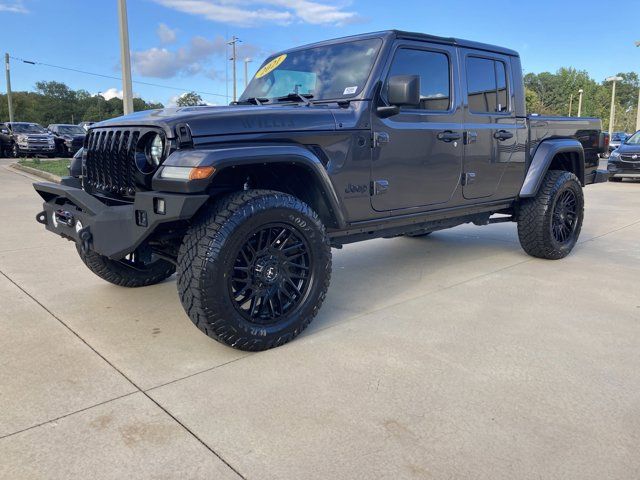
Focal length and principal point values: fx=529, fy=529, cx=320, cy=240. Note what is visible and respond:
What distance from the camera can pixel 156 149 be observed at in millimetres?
3000

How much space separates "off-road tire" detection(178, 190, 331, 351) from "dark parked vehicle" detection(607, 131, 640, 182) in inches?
539

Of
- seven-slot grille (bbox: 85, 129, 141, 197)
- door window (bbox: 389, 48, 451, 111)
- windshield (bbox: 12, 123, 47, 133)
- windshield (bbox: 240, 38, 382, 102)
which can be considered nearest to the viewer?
seven-slot grille (bbox: 85, 129, 141, 197)

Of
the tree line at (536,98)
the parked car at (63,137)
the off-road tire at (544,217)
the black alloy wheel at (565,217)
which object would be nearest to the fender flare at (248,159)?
the off-road tire at (544,217)

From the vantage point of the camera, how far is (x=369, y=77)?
361 centimetres

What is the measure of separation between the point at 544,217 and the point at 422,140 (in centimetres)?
190

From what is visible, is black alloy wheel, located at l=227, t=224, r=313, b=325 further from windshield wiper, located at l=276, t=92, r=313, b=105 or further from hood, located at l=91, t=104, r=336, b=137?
windshield wiper, located at l=276, t=92, r=313, b=105

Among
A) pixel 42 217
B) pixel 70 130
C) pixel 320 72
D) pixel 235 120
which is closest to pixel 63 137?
pixel 70 130

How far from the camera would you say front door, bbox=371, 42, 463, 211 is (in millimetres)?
3654

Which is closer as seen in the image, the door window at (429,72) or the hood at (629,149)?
the door window at (429,72)

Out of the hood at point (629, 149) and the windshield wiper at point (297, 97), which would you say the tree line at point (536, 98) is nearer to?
the hood at point (629, 149)

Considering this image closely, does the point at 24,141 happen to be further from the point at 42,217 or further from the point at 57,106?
the point at 57,106

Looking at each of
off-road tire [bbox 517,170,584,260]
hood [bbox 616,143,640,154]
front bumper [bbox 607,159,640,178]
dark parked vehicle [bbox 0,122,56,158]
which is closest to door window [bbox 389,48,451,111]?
off-road tire [bbox 517,170,584,260]

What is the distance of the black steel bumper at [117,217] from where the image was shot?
8.87ft

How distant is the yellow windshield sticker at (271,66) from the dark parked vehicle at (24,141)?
2244 cm
